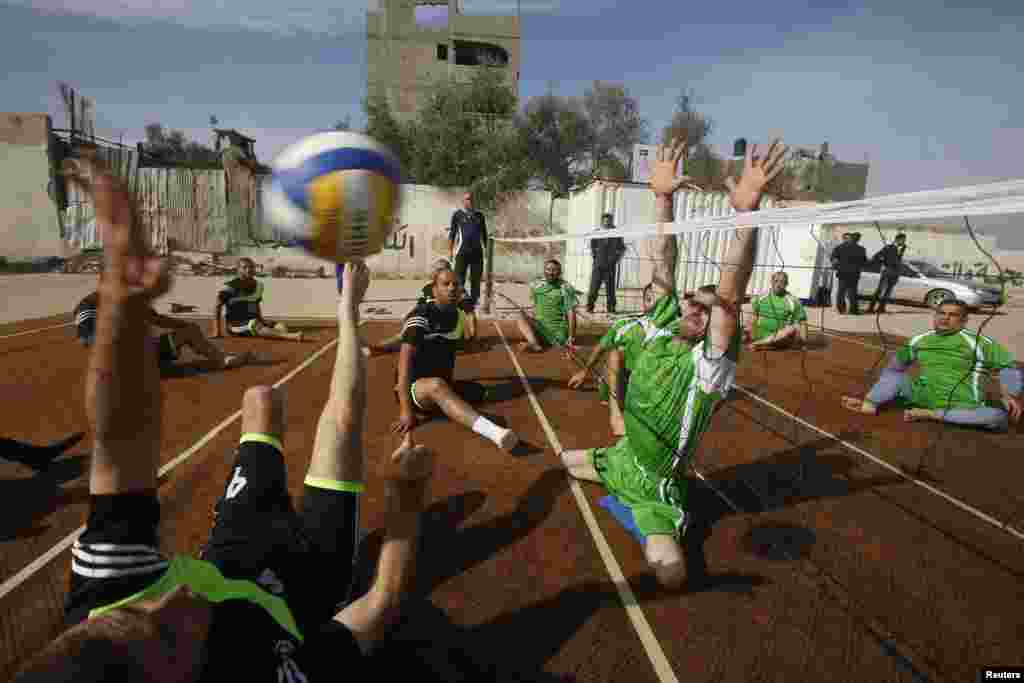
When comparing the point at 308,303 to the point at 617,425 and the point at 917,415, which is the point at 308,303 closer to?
the point at 617,425

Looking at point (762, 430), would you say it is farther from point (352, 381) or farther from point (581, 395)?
point (352, 381)

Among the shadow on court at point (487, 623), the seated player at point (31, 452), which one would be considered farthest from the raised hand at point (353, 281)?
the seated player at point (31, 452)

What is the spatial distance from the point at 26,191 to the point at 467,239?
58.2ft

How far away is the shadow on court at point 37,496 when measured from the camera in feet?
9.71

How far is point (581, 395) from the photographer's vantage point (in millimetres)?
5727

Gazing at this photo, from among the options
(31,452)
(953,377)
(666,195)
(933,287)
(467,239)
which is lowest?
(31,452)

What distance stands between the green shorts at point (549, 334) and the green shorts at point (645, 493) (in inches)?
164

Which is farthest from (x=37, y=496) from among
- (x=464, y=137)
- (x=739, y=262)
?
(x=464, y=137)

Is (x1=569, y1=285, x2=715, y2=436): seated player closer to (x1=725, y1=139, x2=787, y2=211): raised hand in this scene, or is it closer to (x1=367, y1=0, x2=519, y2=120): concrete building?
(x1=725, y1=139, x2=787, y2=211): raised hand

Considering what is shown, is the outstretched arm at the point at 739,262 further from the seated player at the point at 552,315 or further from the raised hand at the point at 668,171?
the seated player at the point at 552,315

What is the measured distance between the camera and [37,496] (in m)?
3.29

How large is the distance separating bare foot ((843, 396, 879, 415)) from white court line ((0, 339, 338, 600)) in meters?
6.52

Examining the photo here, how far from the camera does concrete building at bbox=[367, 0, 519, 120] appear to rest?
134ft

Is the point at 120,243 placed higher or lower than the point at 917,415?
higher
